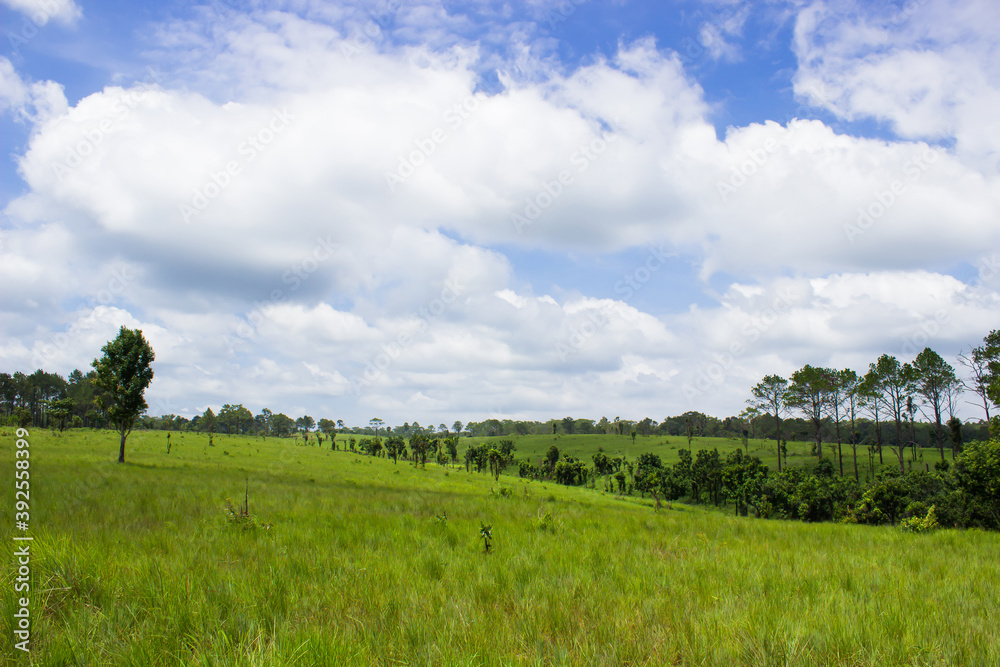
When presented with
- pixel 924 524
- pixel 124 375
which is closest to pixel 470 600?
pixel 924 524

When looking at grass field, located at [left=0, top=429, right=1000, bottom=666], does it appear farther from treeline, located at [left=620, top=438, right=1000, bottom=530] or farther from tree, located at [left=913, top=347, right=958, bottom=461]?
tree, located at [left=913, top=347, right=958, bottom=461]

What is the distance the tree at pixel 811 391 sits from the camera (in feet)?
241

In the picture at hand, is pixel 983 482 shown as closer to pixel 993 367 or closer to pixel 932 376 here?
pixel 993 367

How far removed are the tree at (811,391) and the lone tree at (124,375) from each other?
3331 inches

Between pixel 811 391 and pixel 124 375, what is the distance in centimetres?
8697

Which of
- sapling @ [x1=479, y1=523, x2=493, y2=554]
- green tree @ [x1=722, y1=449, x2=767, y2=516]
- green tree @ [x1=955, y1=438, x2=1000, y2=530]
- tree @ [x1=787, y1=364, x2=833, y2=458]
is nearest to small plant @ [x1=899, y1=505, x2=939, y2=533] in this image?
sapling @ [x1=479, y1=523, x2=493, y2=554]

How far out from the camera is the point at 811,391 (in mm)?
74938

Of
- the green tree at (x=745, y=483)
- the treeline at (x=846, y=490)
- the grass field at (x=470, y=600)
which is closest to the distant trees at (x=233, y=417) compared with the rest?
the treeline at (x=846, y=490)

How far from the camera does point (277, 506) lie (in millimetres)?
11773

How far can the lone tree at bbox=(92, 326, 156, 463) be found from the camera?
3806 cm

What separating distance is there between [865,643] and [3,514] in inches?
486

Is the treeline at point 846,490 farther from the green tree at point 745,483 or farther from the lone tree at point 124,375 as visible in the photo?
the lone tree at point 124,375

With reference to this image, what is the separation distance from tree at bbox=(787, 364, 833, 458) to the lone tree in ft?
278

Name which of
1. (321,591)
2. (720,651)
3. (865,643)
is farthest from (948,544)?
(321,591)
